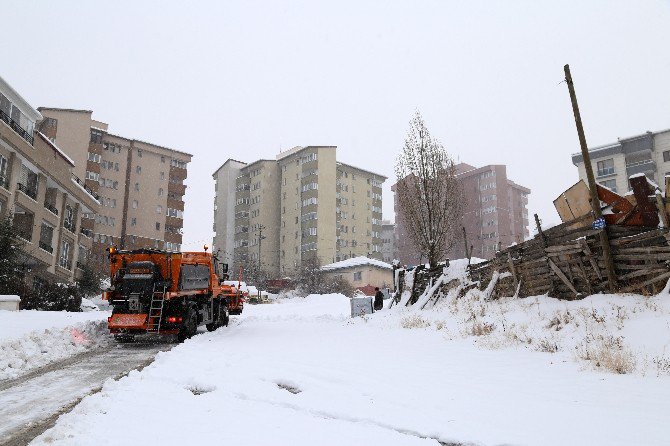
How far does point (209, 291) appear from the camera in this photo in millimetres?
16078

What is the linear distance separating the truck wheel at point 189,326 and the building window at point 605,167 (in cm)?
5299

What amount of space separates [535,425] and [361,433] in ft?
5.93

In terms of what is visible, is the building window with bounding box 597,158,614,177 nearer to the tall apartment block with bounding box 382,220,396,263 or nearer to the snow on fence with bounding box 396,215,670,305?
the snow on fence with bounding box 396,215,670,305

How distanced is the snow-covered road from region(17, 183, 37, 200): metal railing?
2169cm

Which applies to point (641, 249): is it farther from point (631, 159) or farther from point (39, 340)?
point (631, 159)

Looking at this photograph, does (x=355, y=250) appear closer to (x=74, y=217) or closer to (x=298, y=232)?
(x=298, y=232)

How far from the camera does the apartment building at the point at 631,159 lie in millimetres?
48781

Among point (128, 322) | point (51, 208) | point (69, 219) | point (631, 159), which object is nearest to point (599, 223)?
point (128, 322)

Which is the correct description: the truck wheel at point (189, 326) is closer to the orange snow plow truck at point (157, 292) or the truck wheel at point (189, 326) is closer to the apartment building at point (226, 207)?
the orange snow plow truck at point (157, 292)

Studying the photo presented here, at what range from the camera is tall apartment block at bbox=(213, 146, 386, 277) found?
3046 inches

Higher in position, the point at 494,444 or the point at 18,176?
the point at 18,176

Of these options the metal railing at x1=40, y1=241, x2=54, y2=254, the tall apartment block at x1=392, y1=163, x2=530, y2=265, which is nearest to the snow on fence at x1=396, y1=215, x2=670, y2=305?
the metal railing at x1=40, y1=241, x2=54, y2=254

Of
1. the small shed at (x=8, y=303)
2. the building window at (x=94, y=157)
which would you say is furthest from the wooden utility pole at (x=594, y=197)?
the building window at (x=94, y=157)

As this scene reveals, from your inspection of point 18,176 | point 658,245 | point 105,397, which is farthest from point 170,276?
point 18,176
